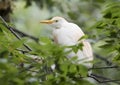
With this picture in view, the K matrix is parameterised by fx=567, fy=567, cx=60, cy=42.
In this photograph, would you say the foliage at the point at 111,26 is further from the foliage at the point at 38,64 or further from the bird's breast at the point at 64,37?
the bird's breast at the point at 64,37

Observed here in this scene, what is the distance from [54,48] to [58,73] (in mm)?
116

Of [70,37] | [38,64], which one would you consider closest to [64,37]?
[70,37]

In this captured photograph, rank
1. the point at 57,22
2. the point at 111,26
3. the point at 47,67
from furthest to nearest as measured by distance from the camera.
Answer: the point at 57,22, the point at 111,26, the point at 47,67

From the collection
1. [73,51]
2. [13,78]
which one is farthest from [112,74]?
[13,78]

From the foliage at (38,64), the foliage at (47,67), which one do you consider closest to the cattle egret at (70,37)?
the foliage at (38,64)

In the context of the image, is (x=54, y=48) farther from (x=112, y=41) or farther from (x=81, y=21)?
(x=81, y=21)

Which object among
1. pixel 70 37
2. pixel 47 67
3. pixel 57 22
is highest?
pixel 57 22

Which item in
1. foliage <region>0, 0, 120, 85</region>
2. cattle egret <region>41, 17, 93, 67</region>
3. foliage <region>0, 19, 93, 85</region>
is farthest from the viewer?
cattle egret <region>41, 17, 93, 67</region>

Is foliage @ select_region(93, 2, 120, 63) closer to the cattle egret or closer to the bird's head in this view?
the cattle egret

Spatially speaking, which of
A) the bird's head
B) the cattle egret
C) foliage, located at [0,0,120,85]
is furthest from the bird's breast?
foliage, located at [0,0,120,85]

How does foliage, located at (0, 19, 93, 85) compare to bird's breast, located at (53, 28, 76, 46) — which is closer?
foliage, located at (0, 19, 93, 85)

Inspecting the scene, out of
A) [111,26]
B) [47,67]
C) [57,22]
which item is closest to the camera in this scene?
[47,67]

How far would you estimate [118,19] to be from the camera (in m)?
3.08

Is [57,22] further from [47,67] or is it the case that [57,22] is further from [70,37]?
[47,67]
